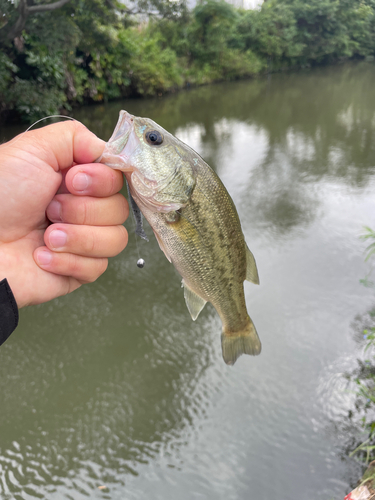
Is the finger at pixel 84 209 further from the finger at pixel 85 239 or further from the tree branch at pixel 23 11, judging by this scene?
the tree branch at pixel 23 11

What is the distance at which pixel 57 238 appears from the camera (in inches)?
53.3

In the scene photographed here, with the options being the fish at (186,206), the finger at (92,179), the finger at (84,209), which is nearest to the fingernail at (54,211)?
the finger at (84,209)

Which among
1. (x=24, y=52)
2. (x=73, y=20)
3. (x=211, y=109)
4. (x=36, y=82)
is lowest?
(x=211, y=109)

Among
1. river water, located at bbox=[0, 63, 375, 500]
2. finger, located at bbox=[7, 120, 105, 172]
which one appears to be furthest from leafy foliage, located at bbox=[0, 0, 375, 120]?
finger, located at bbox=[7, 120, 105, 172]

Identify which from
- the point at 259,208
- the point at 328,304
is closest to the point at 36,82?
the point at 259,208

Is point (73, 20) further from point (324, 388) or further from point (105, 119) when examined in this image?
point (324, 388)

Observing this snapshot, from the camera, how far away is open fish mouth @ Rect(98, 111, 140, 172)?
1216 mm

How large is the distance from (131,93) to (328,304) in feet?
51.8

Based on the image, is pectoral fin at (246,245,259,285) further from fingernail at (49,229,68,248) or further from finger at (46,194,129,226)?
fingernail at (49,229,68,248)

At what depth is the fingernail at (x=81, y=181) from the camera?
1246 mm

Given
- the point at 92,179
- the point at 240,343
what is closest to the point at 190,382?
the point at 240,343

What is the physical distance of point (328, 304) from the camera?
4.52m

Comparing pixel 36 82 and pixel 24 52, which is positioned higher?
pixel 24 52

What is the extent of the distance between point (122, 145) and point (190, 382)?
302 centimetres
